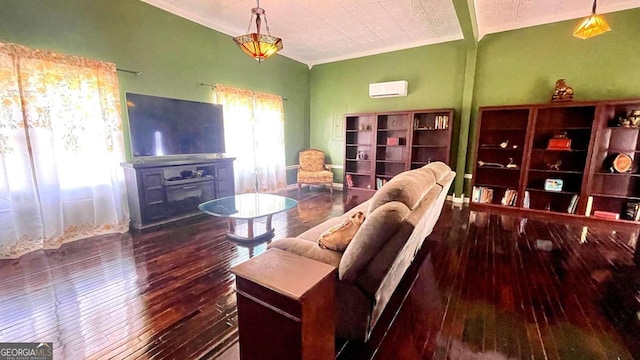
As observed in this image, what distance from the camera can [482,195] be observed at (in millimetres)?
4641

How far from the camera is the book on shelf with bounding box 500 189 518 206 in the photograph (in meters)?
4.39

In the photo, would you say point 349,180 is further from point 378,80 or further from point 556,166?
point 556,166

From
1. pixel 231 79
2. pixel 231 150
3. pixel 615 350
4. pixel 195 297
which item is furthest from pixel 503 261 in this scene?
pixel 231 79

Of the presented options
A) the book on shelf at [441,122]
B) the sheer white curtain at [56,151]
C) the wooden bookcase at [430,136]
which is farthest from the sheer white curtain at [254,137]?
the book on shelf at [441,122]

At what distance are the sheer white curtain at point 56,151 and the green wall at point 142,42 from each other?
183mm

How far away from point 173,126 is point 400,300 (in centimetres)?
369

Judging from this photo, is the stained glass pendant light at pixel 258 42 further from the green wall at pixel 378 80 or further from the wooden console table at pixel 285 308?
the green wall at pixel 378 80

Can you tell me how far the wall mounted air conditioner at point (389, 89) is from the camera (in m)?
5.14

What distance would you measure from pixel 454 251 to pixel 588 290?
1.02 meters

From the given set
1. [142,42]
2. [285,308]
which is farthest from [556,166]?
[142,42]

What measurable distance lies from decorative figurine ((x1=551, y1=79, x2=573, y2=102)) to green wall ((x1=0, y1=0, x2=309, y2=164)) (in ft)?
15.6

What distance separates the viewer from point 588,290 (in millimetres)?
2127

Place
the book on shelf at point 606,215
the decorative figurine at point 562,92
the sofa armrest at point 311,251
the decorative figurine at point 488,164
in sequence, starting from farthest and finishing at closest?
the decorative figurine at point 488,164
the decorative figurine at point 562,92
the book on shelf at point 606,215
the sofa armrest at point 311,251

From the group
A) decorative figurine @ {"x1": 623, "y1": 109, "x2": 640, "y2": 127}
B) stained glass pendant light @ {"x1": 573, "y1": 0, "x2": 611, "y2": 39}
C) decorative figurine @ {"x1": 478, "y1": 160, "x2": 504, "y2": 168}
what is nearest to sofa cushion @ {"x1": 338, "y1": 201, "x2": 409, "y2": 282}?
stained glass pendant light @ {"x1": 573, "y1": 0, "x2": 611, "y2": 39}
